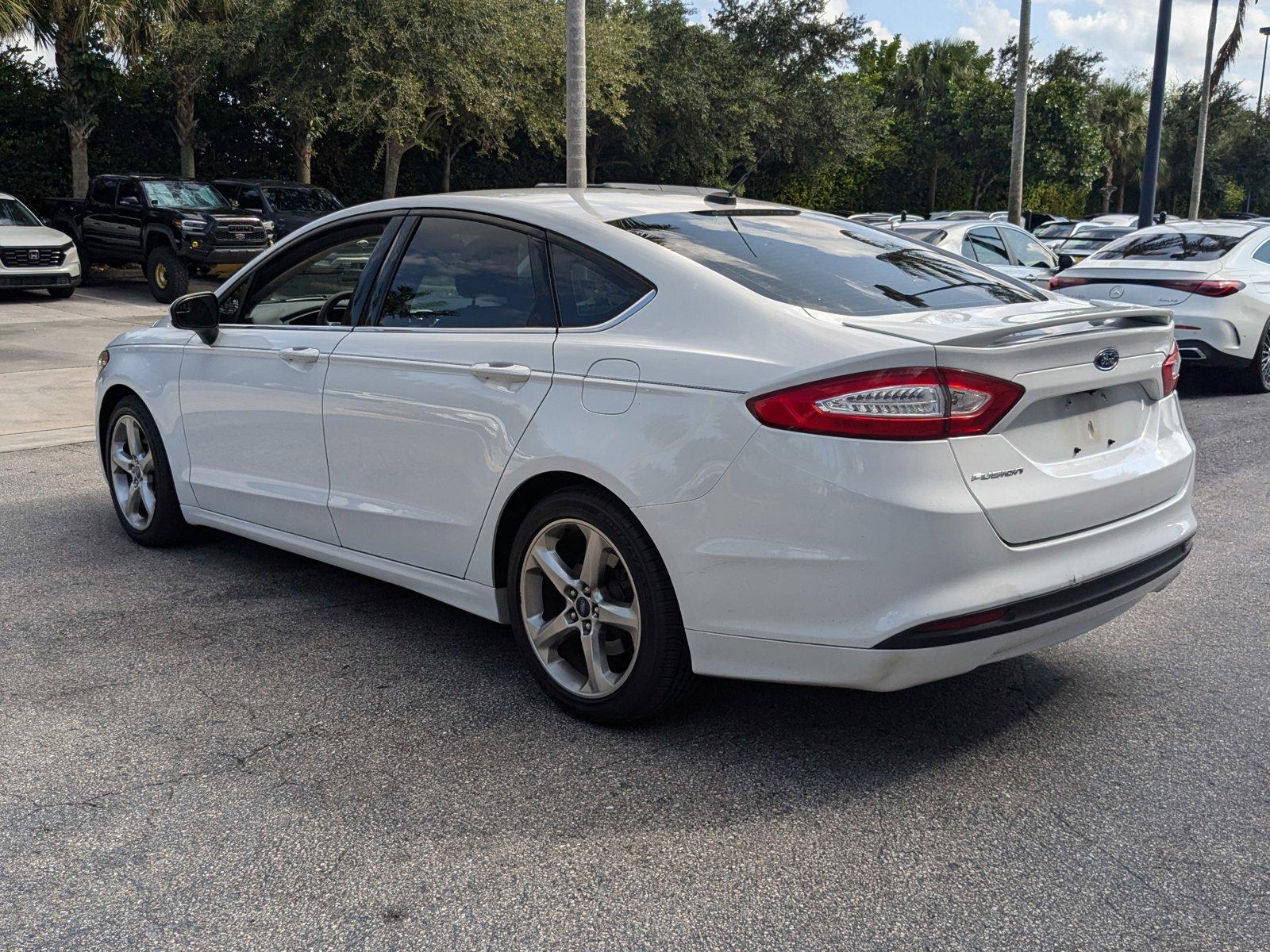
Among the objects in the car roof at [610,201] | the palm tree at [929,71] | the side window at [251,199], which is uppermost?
the palm tree at [929,71]

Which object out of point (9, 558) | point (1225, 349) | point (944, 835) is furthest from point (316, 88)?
point (944, 835)

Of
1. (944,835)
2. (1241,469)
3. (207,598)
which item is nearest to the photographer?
(944,835)

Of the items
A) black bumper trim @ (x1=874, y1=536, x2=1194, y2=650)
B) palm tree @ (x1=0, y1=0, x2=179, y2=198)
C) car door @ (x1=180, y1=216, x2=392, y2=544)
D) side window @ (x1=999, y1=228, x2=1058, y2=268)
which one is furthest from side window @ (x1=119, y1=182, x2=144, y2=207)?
black bumper trim @ (x1=874, y1=536, x2=1194, y2=650)

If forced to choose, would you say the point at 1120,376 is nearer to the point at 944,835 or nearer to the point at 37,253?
the point at 944,835

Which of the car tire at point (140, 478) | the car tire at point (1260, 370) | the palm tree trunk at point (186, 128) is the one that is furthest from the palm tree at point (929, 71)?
the car tire at point (140, 478)

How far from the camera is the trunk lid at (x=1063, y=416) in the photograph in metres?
3.12

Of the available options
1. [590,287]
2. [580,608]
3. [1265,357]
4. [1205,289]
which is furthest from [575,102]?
[580,608]

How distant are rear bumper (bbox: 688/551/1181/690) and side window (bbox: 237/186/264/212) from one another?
19083mm

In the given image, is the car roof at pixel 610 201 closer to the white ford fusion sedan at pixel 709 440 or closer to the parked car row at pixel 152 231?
the white ford fusion sedan at pixel 709 440

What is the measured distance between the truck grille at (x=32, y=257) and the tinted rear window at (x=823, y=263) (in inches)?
671

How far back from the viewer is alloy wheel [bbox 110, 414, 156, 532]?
5.61m

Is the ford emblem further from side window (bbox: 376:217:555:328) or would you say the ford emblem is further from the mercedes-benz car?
the mercedes-benz car

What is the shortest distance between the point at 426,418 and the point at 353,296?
2.67ft

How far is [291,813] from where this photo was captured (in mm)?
3168
